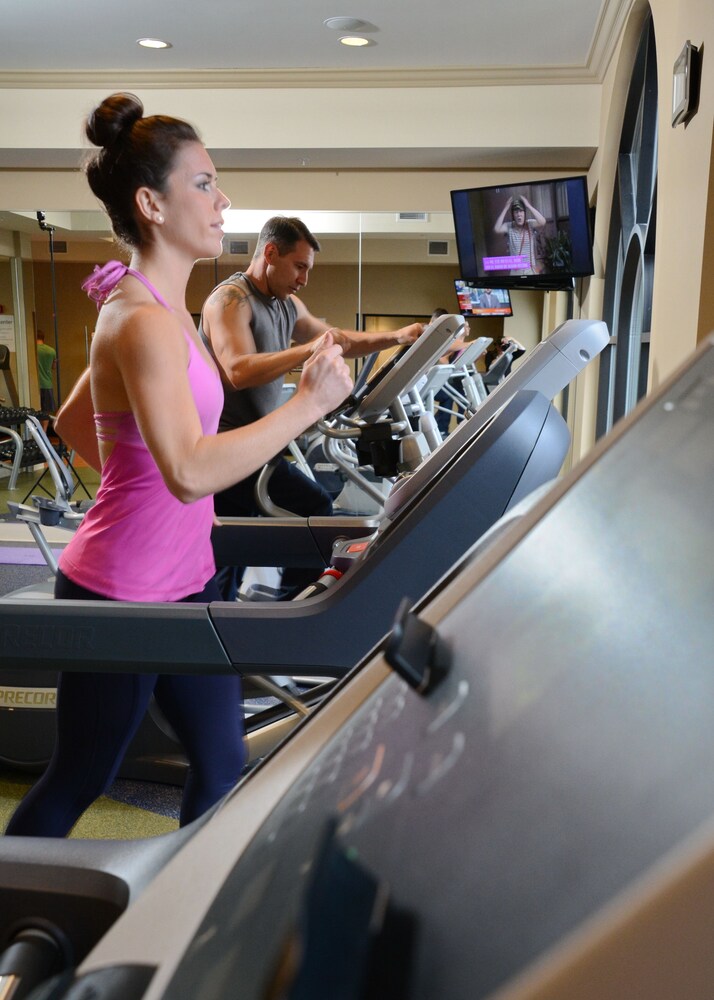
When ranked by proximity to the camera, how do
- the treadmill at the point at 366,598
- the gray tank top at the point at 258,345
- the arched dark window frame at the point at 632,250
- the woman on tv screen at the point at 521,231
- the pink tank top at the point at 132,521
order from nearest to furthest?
the treadmill at the point at 366,598
the pink tank top at the point at 132,521
the gray tank top at the point at 258,345
the arched dark window frame at the point at 632,250
the woman on tv screen at the point at 521,231

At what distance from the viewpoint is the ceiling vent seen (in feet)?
20.2

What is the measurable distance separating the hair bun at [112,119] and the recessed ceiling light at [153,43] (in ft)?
13.1

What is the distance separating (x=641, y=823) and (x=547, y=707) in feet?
0.25

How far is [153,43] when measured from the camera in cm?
509

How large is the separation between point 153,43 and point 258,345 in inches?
114

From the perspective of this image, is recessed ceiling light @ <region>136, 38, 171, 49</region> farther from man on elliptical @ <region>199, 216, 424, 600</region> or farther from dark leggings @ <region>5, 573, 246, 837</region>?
dark leggings @ <region>5, 573, 246, 837</region>

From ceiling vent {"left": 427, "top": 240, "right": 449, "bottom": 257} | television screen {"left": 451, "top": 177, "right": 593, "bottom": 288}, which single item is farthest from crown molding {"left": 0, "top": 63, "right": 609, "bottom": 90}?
ceiling vent {"left": 427, "top": 240, "right": 449, "bottom": 257}

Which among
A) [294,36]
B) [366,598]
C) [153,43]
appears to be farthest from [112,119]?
[153,43]

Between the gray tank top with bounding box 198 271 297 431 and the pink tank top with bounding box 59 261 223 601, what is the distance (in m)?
1.62

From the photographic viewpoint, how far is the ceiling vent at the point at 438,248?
242 inches

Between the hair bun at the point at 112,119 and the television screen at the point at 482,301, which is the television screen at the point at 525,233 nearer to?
the television screen at the point at 482,301

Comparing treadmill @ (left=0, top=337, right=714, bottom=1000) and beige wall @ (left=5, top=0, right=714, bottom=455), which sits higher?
beige wall @ (left=5, top=0, right=714, bottom=455)

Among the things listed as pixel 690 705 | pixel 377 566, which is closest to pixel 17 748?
pixel 377 566

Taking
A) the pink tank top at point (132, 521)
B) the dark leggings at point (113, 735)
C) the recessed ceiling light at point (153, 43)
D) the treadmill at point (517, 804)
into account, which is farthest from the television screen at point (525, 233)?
the treadmill at point (517, 804)
